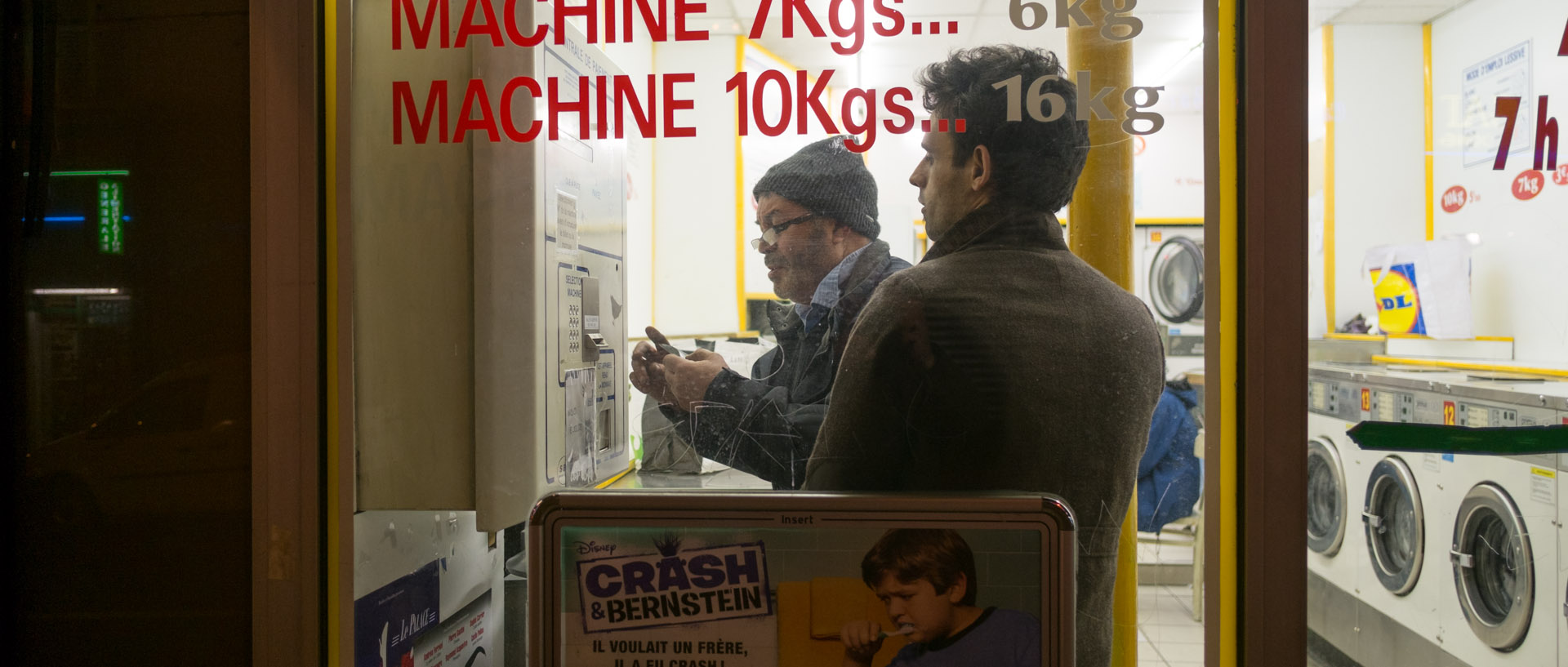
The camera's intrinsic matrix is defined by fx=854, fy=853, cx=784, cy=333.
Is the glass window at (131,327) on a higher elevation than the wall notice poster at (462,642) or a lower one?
higher

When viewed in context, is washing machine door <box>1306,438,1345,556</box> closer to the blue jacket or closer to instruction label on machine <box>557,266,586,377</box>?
the blue jacket

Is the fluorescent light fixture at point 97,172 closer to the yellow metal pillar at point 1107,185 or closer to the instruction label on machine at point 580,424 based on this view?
the instruction label on machine at point 580,424

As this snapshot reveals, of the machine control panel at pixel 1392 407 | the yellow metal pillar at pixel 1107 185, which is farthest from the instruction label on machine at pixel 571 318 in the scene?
the machine control panel at pixel 1392 407

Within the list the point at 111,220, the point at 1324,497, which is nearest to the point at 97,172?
the point at 111,220

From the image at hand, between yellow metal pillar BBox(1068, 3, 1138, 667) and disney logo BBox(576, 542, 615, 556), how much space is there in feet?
2.67

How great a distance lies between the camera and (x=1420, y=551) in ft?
7.73

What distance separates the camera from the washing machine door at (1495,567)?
1.73 meters

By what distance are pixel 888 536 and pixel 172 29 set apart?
1.59 m

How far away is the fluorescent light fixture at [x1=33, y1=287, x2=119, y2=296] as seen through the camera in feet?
5.29

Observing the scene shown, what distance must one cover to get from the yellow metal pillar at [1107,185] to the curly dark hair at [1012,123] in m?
0.02

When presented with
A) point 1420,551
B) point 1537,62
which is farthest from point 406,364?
point 1420,551

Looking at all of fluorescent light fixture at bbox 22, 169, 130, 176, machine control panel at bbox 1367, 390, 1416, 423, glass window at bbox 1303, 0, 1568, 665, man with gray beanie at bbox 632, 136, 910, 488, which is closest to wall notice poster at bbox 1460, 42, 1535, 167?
glass window at bbox 1303, 0, 1568, 665

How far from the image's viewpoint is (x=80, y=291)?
5.33 feet

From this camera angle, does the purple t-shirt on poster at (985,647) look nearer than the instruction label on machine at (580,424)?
Yes
